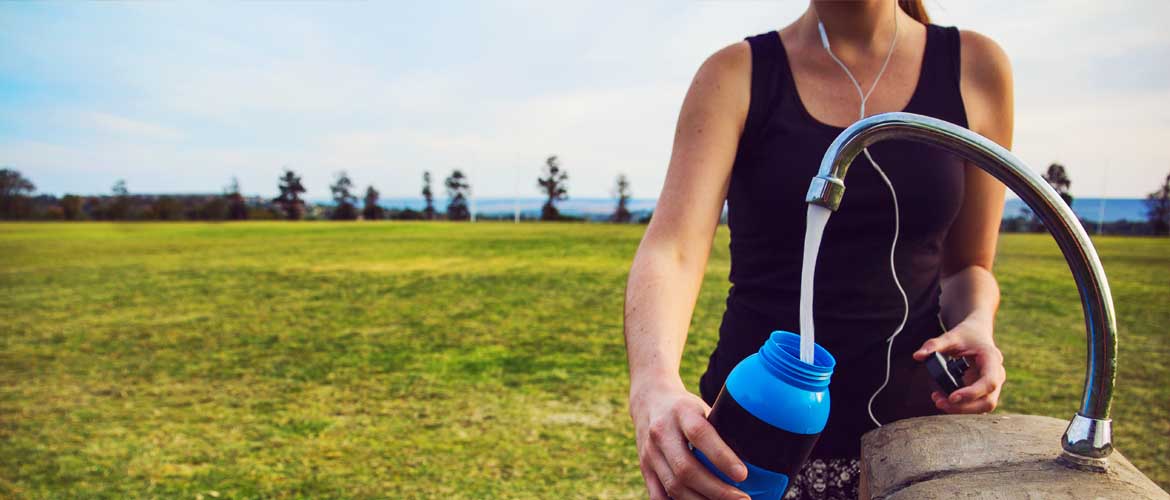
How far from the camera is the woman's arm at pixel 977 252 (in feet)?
3.26

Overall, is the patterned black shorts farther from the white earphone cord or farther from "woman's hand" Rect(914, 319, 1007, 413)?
"woman's hand" Rect(914, 319, 1007, 413)

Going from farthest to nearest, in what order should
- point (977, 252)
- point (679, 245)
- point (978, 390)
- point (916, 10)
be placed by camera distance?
point (916, 10), point (977, 252), point (679, 245), point (978, 390)

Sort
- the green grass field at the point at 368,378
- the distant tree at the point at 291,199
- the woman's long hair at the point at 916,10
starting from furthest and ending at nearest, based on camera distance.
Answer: the distant tree at the point at 291,199 < the green grass field at the point at 368,378 < the woman's long hair at the point at 916,10

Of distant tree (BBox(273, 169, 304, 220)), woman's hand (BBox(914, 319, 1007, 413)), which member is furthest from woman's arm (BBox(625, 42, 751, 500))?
distant tree (BBox(273, 169, 304, 220))

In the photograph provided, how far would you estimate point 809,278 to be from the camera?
0.67 meters

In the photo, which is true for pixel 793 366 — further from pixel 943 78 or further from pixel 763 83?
pixel 943 78

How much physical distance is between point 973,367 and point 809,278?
516mm

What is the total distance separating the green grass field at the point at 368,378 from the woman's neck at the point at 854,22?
8.70 feet

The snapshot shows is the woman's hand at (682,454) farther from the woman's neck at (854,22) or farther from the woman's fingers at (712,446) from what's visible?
the woman's neck at (854,22)

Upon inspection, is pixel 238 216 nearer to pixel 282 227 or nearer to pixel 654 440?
pixel 282 227

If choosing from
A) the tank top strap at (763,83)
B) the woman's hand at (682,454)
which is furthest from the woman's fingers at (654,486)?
the tank top strap at (763,83)

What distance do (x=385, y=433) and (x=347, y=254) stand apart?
42.3 feet

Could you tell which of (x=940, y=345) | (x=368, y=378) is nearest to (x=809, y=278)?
(x=940, y=345)

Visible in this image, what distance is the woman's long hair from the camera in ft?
4.40
